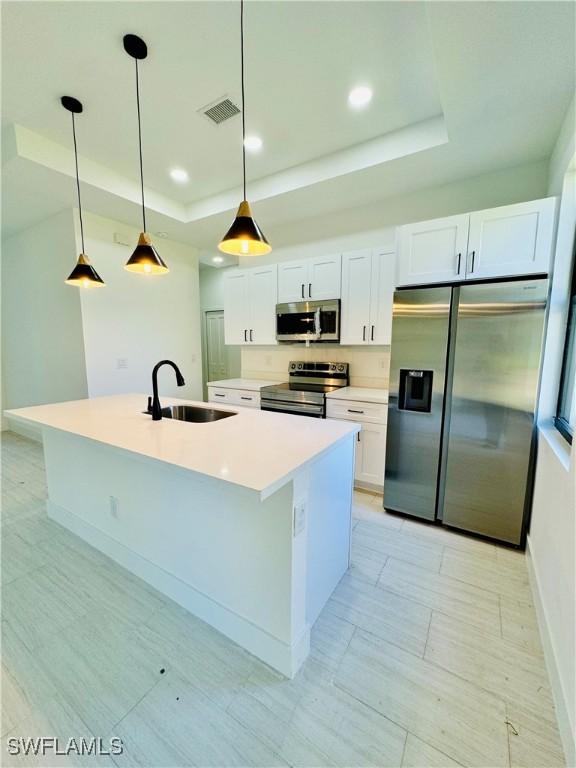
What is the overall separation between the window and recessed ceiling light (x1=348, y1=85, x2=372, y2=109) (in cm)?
179

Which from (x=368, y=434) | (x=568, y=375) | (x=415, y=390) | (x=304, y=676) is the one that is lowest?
(x=304, y=676)

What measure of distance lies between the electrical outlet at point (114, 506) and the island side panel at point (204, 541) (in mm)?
10

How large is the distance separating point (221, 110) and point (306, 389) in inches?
97.2

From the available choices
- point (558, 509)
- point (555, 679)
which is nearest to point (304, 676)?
point (555, 679)

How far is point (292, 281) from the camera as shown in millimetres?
3512

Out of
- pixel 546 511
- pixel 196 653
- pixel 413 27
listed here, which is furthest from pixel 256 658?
pixel 413 27

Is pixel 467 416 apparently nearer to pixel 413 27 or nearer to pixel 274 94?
pixel 413 27

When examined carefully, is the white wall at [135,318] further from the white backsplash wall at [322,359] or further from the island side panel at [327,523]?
the island side panel at [327,523]

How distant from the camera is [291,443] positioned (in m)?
1.45

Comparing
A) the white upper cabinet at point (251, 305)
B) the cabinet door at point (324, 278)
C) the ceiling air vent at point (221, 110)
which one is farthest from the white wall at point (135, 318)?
the cabinet door at point (324, 278)

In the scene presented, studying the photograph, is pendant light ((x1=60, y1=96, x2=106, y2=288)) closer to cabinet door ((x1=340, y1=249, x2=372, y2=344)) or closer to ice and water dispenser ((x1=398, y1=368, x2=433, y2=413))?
cabinet door ((x1=340, y1=249, x2=372, y2=344))

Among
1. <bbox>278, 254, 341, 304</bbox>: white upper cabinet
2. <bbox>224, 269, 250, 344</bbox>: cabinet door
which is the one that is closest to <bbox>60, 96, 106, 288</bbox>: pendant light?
<bbox>224, 269, 250, 344</bbox>: cabinet door

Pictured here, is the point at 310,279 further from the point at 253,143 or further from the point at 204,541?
the point at 204,541

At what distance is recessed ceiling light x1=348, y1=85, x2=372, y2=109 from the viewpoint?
2018mm
